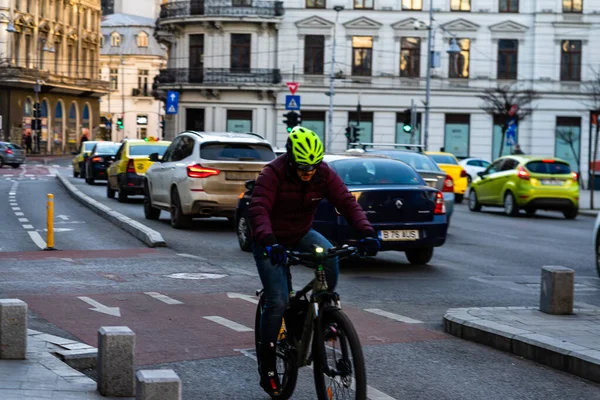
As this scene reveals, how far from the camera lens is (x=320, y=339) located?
20.7ft

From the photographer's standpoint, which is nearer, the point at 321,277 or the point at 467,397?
the point at 321,277

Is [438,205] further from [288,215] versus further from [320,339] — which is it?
[320,339]

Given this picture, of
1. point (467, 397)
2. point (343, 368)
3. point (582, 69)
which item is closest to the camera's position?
point (343, 368)

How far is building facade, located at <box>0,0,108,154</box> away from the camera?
275ft

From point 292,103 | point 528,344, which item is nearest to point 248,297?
point 528,344

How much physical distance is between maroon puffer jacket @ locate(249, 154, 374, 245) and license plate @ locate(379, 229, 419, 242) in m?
8.13

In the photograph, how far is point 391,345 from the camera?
9.20 m

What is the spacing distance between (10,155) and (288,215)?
62.1m

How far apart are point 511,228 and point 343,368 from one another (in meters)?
19.5

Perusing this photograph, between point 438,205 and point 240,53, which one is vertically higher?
point 240,53

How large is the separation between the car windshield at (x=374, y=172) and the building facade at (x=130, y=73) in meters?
110

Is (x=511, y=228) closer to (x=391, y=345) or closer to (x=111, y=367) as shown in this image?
(x=391, y=345)

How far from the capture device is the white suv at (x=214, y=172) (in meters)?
21.0

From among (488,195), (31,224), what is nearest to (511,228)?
(488,195)
